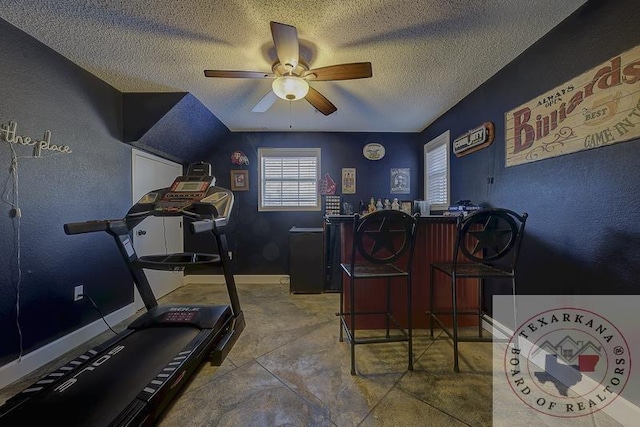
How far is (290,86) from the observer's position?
6.83ft

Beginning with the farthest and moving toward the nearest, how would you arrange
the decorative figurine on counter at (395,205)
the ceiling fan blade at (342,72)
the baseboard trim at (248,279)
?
1. the baseboard trim at (248,279)
2. the decorative figurine on counter at (395,205)
3. the ceiling fan blade at (342,72)

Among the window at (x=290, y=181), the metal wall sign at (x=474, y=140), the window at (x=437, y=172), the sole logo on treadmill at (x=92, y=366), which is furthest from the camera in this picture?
the window at (x=290, y=181)

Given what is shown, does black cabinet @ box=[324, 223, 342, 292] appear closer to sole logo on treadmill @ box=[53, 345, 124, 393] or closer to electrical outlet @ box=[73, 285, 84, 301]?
sole logo on treadmill @ box=[53, 345, 124, 393]

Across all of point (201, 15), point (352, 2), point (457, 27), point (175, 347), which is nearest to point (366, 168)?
point (457, 27)

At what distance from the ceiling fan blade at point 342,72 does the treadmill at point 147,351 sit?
3.97 ft

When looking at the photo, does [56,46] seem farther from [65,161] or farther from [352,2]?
[352,2]

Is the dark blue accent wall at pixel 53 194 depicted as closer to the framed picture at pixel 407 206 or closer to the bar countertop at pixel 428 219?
the bar countertop at pixel 428 219

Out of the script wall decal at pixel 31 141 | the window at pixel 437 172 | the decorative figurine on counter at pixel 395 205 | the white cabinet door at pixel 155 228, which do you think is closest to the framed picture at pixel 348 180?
the decorative figurine on counter at pixel 395 205

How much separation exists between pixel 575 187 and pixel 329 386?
6.70 feet

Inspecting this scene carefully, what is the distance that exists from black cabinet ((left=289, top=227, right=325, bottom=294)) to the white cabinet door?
176 centimetres

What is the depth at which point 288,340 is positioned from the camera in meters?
2.29

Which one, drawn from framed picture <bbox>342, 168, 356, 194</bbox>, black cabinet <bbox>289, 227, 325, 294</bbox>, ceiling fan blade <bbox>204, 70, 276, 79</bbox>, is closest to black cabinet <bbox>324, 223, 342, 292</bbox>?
black cabinet <bbox>289, 227, 325, 294</bbox>

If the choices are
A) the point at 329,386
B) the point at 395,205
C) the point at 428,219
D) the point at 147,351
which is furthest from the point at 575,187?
the point at 147,351

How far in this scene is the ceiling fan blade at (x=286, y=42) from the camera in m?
1.57
